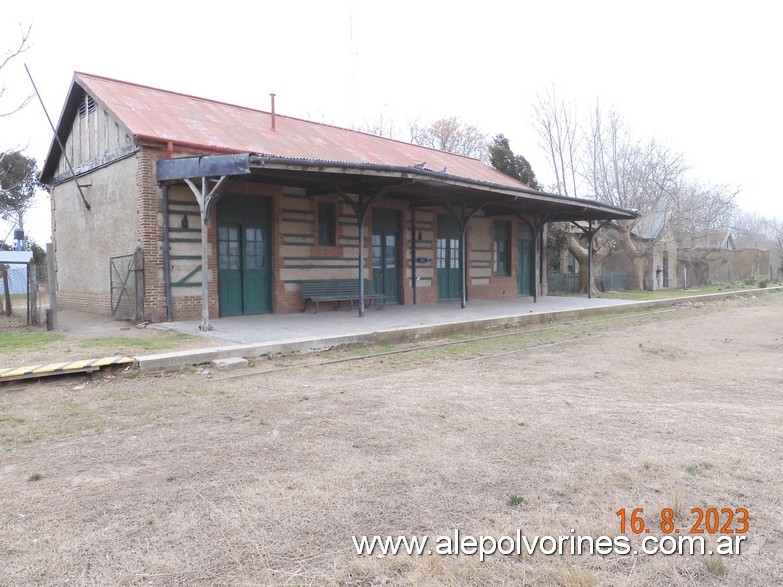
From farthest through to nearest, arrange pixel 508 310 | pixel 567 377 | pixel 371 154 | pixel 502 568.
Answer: pixel 371 154 < pixel 508 310 < pixel 567 377 < pixel 502 568

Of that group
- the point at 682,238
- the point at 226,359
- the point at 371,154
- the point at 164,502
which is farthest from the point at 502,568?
the point at 682,238

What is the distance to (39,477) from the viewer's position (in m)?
3.90

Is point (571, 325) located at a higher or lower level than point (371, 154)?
lower

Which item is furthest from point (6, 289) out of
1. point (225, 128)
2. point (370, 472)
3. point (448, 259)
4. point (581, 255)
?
point (581, 255)

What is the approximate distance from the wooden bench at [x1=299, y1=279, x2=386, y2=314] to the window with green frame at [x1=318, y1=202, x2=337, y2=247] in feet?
3.30

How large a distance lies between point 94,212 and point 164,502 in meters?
12.4

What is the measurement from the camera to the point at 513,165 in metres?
27.9

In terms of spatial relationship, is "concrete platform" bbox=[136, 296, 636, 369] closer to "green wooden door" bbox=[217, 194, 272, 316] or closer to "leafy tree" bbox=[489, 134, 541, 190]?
"green wooden door" bbox=[217, 194, 272, 316]

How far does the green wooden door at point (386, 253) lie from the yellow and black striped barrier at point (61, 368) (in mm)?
9256

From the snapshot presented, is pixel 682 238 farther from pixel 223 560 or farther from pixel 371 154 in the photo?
pixel 223 560

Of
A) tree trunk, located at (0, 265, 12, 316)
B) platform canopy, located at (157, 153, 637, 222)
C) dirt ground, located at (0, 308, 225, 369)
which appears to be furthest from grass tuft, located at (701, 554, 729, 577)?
tree trunk, located at (0, 265, 12, 316)

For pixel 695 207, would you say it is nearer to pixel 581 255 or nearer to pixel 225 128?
pixel 581 255

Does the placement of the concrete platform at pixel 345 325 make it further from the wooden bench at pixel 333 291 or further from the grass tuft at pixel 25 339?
the grass tuft at pixel 25 339

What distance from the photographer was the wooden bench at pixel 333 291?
14055 mm
